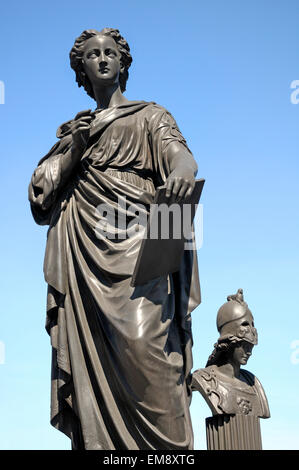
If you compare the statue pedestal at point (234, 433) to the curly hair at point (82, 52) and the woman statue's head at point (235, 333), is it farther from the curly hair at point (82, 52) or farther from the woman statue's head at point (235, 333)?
the curly hair at point (82, 52)

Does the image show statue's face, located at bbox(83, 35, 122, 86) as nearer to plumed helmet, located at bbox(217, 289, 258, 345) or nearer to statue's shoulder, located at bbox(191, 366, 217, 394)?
plumed helmet, located at bbox(217, 289, 258, 345)

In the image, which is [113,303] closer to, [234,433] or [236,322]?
[236,322]

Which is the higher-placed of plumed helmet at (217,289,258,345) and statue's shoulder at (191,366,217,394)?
plumed helmet at (217,289,258,345)

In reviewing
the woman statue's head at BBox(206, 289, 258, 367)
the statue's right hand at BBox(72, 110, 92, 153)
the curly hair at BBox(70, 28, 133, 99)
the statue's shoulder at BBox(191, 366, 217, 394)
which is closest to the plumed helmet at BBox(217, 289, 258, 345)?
the woman statue's head at BBox(206, 289, 258, 367)

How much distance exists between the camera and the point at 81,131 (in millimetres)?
8070

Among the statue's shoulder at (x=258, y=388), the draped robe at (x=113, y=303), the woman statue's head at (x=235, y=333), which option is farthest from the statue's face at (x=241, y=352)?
the draped robe at (x=113, y=303)

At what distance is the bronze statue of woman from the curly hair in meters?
0.01

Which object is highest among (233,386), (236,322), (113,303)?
(236,322)

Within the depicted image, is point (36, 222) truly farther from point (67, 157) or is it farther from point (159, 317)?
point (159, 317)

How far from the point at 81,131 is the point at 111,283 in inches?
61.1

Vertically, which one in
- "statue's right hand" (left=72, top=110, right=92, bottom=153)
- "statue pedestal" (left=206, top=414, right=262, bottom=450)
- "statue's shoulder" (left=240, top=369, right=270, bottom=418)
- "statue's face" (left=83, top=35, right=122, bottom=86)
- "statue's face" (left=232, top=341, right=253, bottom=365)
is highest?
"statue's face" (left=83, top=35, right=122, bottom=86)

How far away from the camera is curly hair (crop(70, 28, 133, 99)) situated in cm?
873

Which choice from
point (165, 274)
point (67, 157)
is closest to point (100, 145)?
point (67, 157)

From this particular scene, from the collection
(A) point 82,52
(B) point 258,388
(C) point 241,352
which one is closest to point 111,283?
Answer: (C) point 241,352
